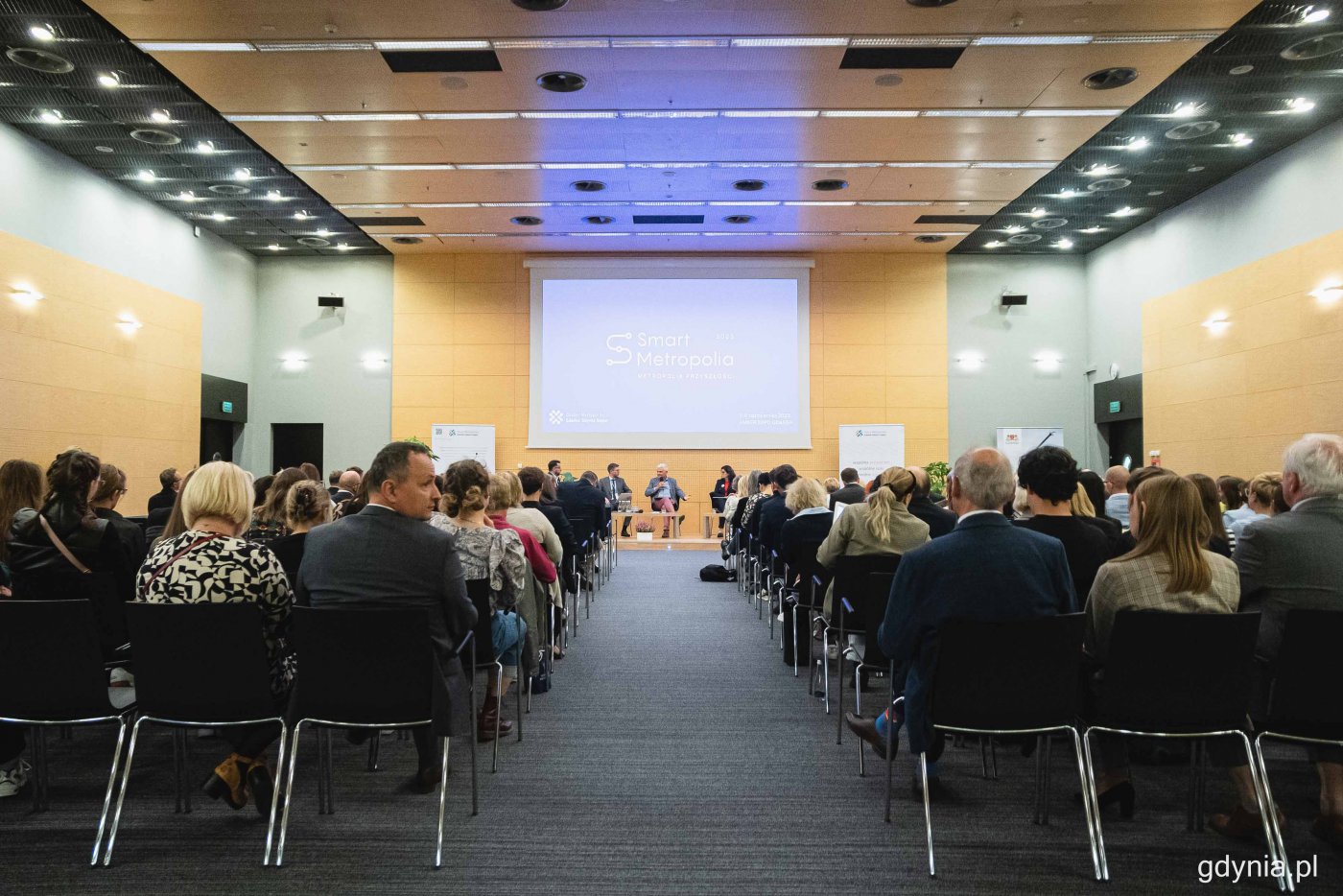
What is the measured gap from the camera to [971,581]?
2.86m

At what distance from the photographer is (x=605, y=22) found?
747 cm

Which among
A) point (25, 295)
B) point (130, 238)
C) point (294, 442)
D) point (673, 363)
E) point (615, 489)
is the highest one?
point (130, 238)

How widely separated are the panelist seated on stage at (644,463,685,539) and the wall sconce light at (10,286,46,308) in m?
8.39

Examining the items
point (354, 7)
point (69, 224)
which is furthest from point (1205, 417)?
point (69, 224)

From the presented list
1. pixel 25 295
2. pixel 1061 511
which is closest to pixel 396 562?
pixel 1061 511

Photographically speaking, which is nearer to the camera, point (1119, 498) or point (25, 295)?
point (1119, 498)

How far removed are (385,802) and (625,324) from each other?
480 inches

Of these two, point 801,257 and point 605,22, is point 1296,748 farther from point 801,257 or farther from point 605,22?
point 801,257

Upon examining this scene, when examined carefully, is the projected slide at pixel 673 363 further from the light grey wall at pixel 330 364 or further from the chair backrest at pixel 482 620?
the chair backrest at pixel 482 620

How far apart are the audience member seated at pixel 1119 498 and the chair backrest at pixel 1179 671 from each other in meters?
2.75

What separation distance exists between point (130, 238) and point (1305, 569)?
13.5 meters

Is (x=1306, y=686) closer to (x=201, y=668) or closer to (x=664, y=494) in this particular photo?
(x=201, y=668)

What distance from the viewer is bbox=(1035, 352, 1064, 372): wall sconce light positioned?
50.2 feet

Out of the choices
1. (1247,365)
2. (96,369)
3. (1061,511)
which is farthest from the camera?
(96,369)
